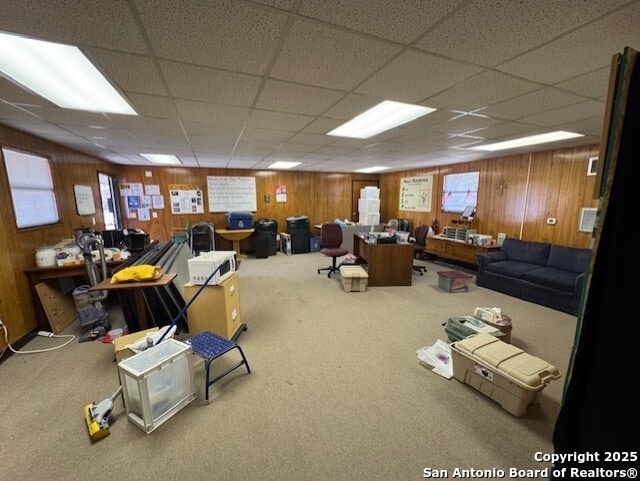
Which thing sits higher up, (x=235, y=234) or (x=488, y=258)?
(x=235, y=234)

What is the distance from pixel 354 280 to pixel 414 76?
2.95 metres

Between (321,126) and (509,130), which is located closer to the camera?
(321,126)

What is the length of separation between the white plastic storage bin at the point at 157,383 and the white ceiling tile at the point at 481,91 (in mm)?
2785

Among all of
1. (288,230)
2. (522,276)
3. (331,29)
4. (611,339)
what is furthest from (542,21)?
(288,230)

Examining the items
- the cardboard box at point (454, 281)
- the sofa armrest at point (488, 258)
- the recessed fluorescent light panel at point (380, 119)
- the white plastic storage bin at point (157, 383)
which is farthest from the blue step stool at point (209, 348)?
the sofa armrest at point (488, 258)

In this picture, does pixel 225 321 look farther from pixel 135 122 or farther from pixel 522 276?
pixel 522 276

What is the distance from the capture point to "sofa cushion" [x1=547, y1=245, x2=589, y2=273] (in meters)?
3.64

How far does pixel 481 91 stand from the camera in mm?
1941

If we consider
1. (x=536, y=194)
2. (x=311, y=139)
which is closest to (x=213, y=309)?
(x=311, y=139)

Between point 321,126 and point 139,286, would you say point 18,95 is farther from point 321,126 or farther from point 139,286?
point 321,126

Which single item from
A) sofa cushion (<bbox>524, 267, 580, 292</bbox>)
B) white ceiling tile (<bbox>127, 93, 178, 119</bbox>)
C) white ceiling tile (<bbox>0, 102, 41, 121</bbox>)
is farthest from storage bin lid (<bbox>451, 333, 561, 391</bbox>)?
white ceiling tile (<bbox>0, 102, 41, 121</bbox>)

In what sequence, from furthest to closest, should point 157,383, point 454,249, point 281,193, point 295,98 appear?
point 281,193
point 454,249
point 295,98
point 157,383

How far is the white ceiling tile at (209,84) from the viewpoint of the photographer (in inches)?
64.0

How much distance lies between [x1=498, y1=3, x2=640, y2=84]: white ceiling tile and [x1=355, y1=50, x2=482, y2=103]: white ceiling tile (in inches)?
11.1
